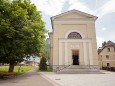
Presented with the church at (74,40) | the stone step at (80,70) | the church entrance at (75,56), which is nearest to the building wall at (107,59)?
the church at (74,40)

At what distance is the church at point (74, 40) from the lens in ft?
109

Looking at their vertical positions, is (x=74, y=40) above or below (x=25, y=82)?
above

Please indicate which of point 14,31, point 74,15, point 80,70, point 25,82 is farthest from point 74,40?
point 25,82

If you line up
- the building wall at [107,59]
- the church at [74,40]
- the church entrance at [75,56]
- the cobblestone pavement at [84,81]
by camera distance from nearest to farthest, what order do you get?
the cobblestone pavement at [84,81] → the church at [74,40] → the church entrance at [75,56] → the building wall at [107,59]

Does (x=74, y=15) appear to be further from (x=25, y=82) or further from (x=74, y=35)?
(x=25, y=82)

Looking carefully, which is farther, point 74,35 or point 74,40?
point 74,35

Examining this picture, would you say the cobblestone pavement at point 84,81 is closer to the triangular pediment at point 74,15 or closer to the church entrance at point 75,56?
the church entrance at point 75,56

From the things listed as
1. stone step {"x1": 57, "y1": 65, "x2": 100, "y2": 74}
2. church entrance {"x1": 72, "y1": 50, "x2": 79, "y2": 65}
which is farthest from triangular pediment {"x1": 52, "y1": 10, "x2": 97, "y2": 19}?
stone step {"x1": 57, "y1": 65, "x2": 100, "y2": 74}

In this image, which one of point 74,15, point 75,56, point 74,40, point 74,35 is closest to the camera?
point 74,40

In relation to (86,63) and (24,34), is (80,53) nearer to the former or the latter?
(86,63)

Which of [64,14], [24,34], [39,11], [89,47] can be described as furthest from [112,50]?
[24,34]

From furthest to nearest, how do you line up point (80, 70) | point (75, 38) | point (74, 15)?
1. point (74, 15)
2. point (75, 38)
3. point (80, 70)

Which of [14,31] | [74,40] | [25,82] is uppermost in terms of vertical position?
[74,40]

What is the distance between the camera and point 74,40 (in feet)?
112
